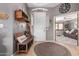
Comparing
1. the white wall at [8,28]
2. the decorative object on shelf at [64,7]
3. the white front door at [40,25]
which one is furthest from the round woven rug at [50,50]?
the decorative object on shelf at [64,7]

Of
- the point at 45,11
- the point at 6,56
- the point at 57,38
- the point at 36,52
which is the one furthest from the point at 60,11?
the point at 6,56

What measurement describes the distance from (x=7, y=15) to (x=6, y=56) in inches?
23.0

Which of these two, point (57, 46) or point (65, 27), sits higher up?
point (65, 27)

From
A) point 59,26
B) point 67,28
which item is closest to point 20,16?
point 59,26

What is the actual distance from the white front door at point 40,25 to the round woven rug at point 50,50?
0.35 ft

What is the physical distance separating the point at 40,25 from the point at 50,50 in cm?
39

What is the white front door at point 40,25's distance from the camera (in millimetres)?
2107

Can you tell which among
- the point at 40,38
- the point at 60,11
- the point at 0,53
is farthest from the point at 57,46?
the point at 0,53

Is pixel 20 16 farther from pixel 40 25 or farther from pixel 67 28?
pixel 67 28

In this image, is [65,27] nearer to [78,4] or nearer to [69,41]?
[69,41]

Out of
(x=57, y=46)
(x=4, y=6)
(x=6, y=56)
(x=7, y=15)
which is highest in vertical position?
(x=4, y=6)

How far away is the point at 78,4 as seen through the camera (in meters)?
2.10

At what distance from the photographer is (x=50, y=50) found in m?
2.14

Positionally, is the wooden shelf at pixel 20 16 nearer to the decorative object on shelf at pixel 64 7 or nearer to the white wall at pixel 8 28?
the white wall at pixel 8 28
